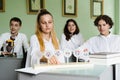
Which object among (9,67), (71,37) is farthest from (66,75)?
(71,37)

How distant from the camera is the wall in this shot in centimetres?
410

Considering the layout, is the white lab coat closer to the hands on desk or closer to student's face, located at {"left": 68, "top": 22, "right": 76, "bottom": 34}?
the hands on desk

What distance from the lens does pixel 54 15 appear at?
484 centimetres

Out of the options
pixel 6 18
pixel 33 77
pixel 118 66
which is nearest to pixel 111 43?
pixel 118 66

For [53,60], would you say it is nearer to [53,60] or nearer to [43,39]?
[53,60]

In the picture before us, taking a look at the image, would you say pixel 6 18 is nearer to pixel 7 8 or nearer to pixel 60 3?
pixel 7 8

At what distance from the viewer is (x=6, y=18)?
408 centimetres

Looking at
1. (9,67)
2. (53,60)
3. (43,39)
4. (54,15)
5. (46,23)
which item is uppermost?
(54,15)

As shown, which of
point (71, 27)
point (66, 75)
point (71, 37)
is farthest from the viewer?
point (71, 27)

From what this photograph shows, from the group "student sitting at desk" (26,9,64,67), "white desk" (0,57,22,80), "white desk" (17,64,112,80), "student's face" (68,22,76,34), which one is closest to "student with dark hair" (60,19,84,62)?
"student's face" (68,22,76,34)

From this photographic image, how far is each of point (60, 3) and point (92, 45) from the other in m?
2.44

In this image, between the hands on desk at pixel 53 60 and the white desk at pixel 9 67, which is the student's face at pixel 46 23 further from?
the white desk at pixel 9 67

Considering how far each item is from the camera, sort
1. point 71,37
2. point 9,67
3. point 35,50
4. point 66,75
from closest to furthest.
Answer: point 66,75, point 35,50, point 9,67, point 71,37

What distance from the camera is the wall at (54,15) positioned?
4102 millimetres
